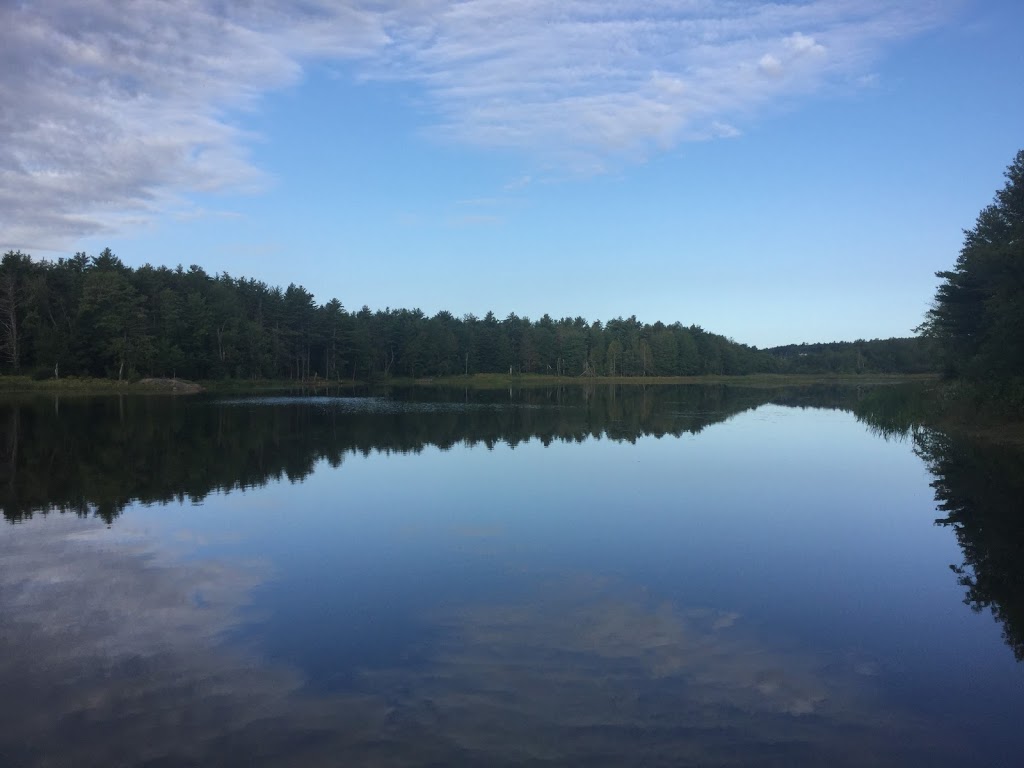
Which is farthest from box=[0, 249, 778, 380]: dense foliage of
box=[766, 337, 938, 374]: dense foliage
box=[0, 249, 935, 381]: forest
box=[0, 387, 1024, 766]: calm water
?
box=[0, 387, 1024, 766]: calm water

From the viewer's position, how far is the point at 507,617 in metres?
8.38

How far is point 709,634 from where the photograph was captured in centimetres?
795

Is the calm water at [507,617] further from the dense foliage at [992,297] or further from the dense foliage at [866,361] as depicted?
the dense foliage at [866,361]

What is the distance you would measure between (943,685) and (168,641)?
774cm

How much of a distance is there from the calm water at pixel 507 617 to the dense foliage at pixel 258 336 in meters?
53.6

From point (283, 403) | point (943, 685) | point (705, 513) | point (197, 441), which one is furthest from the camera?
point (283, 403)

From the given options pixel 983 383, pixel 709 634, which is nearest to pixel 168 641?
pixel 709 634

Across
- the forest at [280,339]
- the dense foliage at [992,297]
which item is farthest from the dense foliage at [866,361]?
the dense foliage at [992,297]

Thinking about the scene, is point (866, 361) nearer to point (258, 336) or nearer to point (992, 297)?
point (258, 336)

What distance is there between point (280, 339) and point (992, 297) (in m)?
78.4

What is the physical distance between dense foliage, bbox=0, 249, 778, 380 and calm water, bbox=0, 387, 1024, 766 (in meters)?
53.6

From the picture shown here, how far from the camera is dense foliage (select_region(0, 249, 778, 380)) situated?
65875mm

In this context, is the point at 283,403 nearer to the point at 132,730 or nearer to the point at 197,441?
the point at 197,441

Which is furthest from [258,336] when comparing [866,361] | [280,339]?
[866,361]
